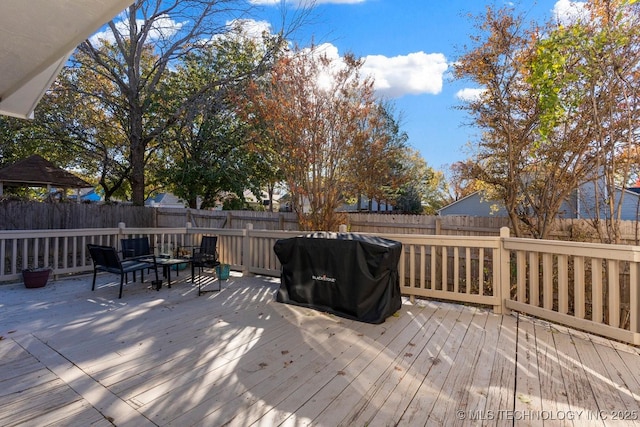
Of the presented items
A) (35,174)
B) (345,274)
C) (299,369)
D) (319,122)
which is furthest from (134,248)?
(35,174)

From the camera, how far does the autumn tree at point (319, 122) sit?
5414 millimetres

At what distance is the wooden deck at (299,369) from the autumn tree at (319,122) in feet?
8.44

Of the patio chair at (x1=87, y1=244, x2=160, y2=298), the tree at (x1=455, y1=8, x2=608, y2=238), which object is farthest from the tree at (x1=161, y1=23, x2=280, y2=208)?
the tree at (x1=455, y1=8, x2=608, y2=238)

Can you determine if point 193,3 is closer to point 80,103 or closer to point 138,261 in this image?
point 80,103

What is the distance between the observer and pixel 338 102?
5.44 meters

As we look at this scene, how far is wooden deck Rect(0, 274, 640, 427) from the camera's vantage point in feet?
5.87

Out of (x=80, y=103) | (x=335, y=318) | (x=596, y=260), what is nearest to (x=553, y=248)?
(x=596, y=260)

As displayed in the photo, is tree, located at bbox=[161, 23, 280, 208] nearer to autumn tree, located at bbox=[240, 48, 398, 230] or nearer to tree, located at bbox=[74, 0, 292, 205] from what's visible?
tree, located at bbox=[74, 0, 292, 205]

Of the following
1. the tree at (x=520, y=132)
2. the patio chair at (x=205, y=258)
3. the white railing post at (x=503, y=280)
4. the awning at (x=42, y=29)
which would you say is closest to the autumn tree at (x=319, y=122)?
the patio chair at (x=205, y=258)

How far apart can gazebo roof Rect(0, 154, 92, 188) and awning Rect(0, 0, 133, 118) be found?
8.88 metres

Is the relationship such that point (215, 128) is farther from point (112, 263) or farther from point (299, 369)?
point (299, 369)

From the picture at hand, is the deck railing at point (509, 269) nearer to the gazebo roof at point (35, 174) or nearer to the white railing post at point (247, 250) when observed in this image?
the white railing post at point (247, 250)

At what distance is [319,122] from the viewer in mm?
5367

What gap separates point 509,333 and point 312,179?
3.73 meters
